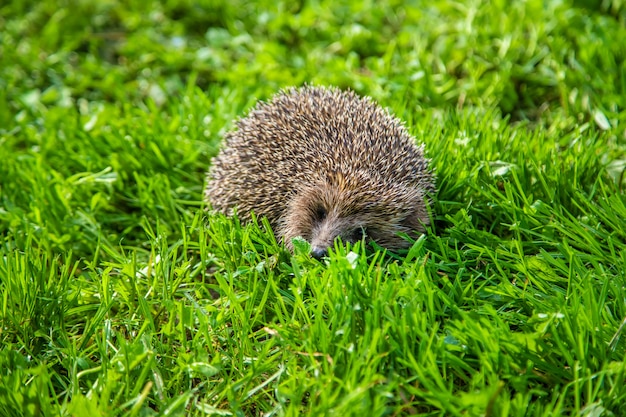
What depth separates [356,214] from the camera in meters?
3.93

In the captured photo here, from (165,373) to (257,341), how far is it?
1.61ft

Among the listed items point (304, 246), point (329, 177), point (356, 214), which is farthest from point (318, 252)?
point (329, 177)

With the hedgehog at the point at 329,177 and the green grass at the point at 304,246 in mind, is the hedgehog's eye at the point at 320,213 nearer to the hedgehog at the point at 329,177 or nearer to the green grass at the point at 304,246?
the hedgehog at the point at 329,177

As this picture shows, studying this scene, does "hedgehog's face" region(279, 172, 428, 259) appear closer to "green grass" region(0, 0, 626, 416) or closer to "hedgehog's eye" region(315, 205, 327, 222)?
"hedgehog's eye" region(315, 205, 327, 222)

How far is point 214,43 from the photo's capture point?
6.67 m

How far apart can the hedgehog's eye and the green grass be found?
36 cm

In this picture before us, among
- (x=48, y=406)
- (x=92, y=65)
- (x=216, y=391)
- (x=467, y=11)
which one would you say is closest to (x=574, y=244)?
(x=216, y=391)

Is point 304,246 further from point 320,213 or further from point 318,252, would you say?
point 320,213

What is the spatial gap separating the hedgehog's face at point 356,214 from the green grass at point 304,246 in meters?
Answer: 0.16

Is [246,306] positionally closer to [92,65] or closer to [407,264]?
[407,264]

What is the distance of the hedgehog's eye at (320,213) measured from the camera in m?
3.98

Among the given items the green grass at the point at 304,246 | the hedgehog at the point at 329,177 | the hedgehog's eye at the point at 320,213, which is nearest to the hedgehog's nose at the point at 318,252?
the hedgehog at the point at 329,177

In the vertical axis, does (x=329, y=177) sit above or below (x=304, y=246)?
above

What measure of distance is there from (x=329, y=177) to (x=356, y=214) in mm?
281
